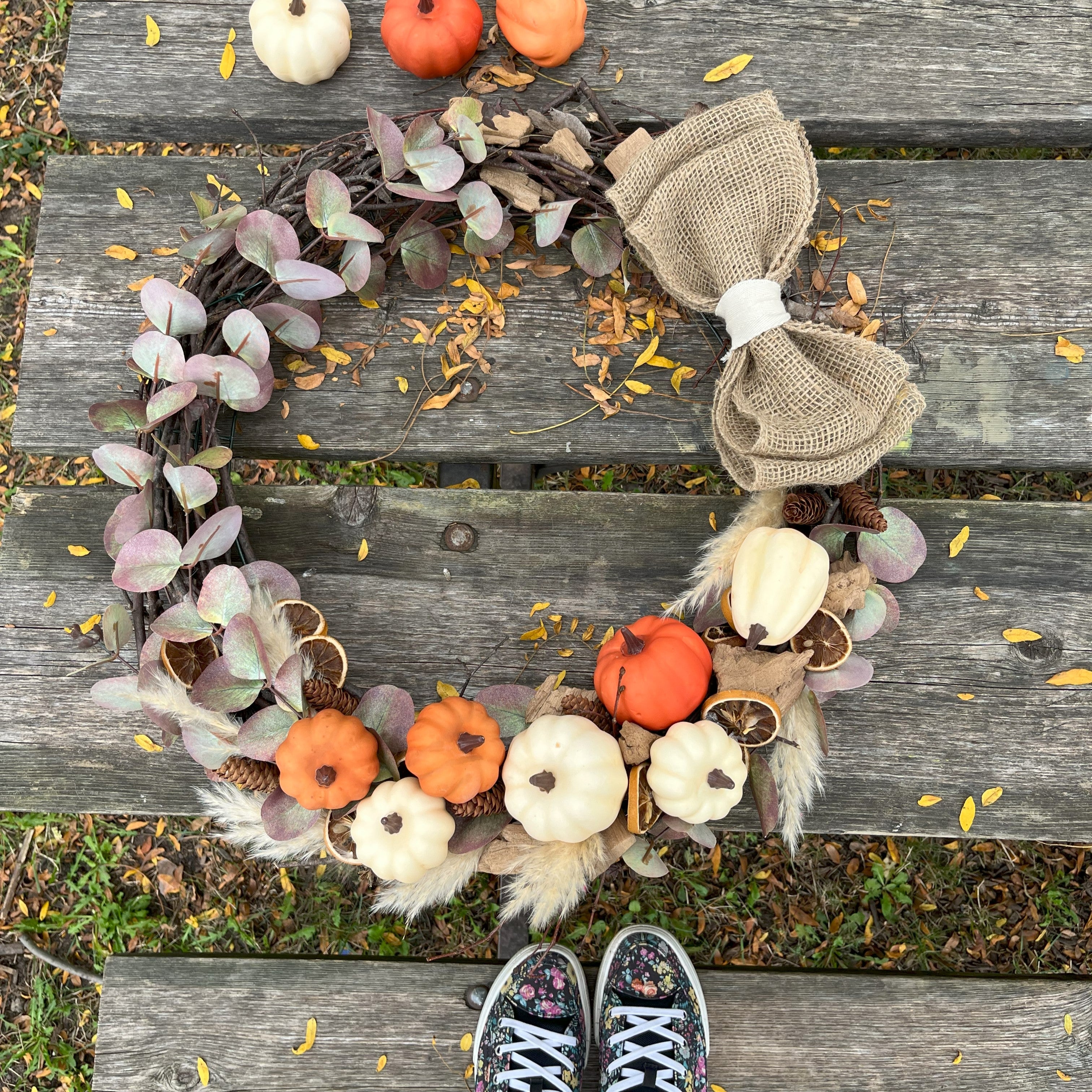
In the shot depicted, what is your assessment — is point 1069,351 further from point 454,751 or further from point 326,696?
point 326,696

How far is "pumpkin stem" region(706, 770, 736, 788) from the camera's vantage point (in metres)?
0.91

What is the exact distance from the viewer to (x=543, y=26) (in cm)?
111

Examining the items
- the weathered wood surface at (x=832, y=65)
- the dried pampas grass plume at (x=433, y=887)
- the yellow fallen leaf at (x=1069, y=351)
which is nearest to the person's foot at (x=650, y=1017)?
the dried pampas grass plume at (x=433, y=887)

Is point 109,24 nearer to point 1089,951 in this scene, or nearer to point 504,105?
point 504,105

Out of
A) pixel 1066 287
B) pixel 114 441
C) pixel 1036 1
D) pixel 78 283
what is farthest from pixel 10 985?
pixel 1036 1

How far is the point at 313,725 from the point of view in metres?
0.94

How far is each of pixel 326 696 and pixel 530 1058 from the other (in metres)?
0.68

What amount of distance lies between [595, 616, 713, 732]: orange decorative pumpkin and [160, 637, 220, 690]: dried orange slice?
19.7 inches

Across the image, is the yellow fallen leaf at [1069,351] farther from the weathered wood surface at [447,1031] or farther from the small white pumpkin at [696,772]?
the weathered wood surface at [447,1031]

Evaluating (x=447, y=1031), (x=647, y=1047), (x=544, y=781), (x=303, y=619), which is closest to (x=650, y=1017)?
(x=647, y=1047)

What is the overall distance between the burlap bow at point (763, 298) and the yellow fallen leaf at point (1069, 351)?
31 cm

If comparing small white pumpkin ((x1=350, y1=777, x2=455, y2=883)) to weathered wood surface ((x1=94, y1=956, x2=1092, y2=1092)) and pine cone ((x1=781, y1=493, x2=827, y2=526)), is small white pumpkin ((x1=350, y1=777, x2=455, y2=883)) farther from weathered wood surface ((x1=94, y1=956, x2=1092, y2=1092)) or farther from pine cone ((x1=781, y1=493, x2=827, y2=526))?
pine cone ((x1=781, y1=493, x2=827, y2=526))

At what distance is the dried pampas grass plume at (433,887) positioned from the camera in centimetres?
101

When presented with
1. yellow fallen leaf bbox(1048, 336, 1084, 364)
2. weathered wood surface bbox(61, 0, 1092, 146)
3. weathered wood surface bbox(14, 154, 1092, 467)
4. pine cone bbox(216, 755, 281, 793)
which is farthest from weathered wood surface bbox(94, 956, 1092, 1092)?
weathered wood surface bbox(61, 0, 1092, 146)
